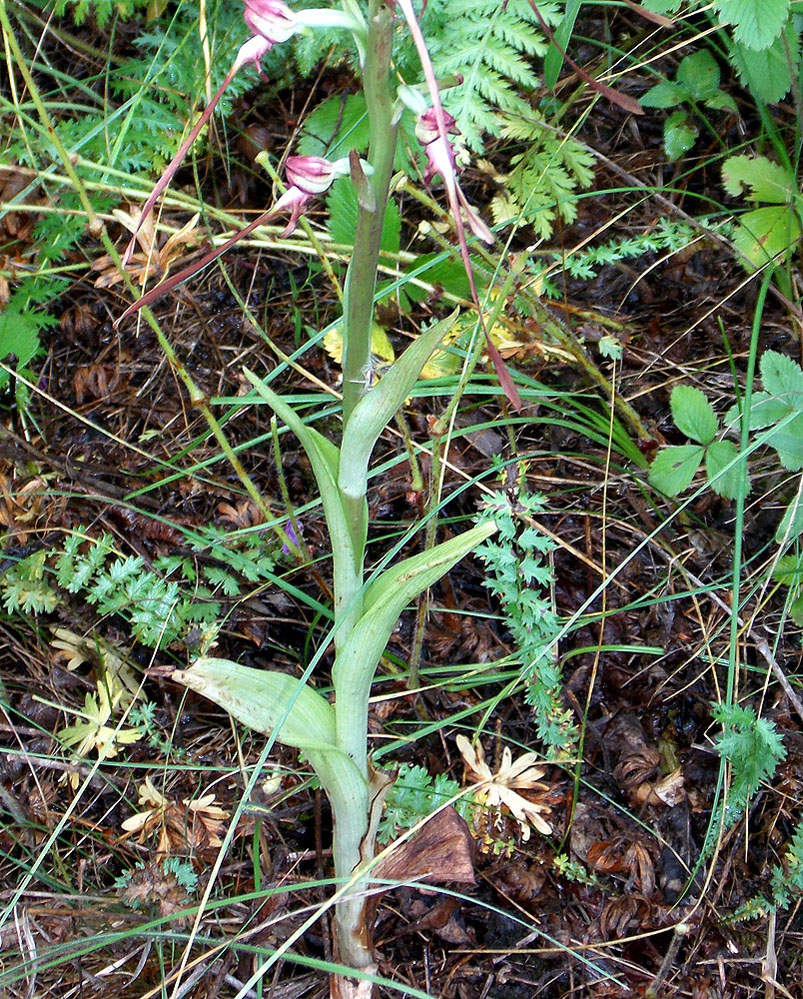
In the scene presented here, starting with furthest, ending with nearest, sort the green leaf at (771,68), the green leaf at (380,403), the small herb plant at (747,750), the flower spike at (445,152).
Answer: the green leaf at (771,68) → the small herb plant at (747,750) → the green leaf at (380,403) → the flower spike at (445,152)

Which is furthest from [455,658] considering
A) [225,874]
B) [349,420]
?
[349,420]

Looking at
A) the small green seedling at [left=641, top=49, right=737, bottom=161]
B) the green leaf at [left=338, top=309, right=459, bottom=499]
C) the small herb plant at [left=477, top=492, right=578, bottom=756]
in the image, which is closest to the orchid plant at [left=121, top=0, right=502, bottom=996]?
the green leaf at [left=338, top=309, right=459, bottom=499]

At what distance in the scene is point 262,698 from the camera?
109 centimetres

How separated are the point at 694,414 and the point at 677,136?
68cm

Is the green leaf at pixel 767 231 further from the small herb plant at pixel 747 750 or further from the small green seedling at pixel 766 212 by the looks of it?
the small herb plant at pixel 747 750

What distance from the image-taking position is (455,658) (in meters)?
1.51

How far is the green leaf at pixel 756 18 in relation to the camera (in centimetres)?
130

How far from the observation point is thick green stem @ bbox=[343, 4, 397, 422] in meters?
0.75

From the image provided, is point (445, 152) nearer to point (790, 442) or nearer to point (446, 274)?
point (446, 274)

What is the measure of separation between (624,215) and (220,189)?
3.01ft

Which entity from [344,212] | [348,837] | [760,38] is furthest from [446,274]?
[348,837]

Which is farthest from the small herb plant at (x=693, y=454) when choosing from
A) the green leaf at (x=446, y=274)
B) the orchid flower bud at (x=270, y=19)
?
the orchid flower bud at (x=270, y=19)

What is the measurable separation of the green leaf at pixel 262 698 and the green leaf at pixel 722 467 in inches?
32.3

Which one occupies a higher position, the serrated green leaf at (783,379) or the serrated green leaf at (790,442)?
the serrated green leaf at (783,379)
